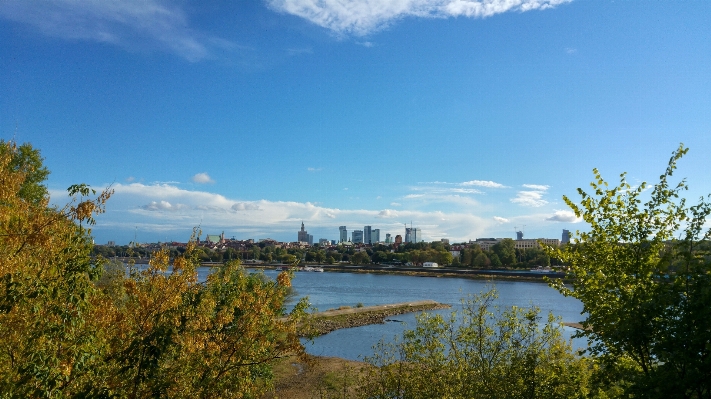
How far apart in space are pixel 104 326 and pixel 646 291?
5.67 meters

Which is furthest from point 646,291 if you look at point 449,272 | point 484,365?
point 449,272

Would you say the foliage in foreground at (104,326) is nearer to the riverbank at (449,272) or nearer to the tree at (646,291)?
the tree at (646,291)

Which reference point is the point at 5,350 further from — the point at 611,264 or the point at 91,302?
the point at 611,264

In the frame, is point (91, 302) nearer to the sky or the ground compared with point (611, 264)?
nearer to the ground

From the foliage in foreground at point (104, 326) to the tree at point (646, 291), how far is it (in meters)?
3.40

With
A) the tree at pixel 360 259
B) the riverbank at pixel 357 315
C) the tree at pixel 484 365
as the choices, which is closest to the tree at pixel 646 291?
the tree at pixel 484 365

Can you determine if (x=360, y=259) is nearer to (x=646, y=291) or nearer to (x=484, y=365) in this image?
(x=484, y=365)

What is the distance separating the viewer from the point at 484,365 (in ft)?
25.3

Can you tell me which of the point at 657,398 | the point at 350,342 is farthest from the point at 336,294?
the point at 657,398

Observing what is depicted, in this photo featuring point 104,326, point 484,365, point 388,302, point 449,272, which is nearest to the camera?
point 104,326

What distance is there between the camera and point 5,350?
446 cm

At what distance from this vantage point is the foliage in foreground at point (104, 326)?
4438 millimetres

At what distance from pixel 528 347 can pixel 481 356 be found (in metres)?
0.76

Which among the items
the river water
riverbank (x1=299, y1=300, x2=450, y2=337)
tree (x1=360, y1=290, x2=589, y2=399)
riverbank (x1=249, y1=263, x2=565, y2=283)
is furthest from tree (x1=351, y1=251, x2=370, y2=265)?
tree (x1=360, y1=290, x2=589, y2=399)
